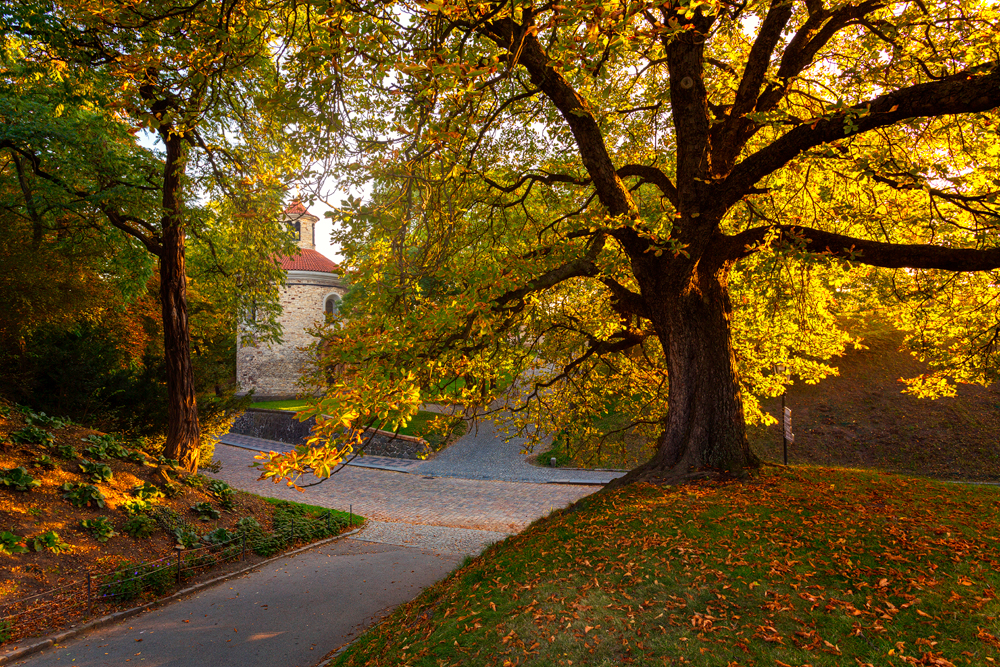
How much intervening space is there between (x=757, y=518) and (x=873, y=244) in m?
3.99

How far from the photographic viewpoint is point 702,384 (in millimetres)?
8219

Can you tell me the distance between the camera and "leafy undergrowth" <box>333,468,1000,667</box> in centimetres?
422

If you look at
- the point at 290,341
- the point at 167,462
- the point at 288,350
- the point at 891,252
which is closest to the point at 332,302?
the point at 290,341

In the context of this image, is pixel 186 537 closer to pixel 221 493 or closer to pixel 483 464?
pixel 221 493

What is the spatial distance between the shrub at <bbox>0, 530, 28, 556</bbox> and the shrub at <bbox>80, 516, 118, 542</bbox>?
1.01 m

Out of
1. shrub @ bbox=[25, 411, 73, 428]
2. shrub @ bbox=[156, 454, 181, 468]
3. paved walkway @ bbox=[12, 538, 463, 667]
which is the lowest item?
paved walkway @ bbox=[12, 538, 463, 667]

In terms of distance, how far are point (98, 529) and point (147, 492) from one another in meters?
1.52

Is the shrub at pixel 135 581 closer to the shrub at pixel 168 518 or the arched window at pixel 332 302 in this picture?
Answer: the shrub at pixel 168 518

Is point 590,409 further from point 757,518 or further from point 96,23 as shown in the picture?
point 96,23

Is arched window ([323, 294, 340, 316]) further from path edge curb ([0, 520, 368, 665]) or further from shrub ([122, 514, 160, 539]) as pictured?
shrub ([122, 514, 160, 539])

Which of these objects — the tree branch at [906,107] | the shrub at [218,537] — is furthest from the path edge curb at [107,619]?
the tree branch at [906,107]

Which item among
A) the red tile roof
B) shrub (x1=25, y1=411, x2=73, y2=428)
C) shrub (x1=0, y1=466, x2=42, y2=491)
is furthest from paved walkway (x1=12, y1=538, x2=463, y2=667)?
Result: the red tile roof

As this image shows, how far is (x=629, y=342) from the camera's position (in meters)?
10.0

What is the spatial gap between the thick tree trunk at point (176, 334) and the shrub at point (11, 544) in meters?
4.29
